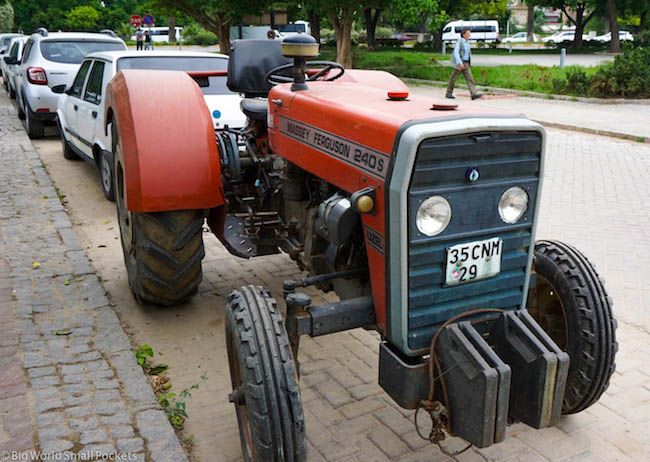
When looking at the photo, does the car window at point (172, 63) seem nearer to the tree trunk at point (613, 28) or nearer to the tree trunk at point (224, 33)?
the tree trunk at point (224, 33)

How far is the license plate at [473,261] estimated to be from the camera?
2.72 metres

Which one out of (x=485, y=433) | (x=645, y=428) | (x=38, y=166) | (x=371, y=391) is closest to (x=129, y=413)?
(x=371, y=391)

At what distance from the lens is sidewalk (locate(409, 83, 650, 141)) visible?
13000 millimetres

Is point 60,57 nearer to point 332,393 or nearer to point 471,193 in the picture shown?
point 332,393

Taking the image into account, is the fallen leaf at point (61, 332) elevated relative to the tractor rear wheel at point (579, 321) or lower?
lower

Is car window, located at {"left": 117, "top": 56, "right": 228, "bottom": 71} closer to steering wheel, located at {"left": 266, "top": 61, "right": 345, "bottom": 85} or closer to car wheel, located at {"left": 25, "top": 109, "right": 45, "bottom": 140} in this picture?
steering wheel, located at {"left": 266, "top": 61, "right": 345, "bottom": 85}

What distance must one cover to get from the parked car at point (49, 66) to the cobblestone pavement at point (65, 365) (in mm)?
5751

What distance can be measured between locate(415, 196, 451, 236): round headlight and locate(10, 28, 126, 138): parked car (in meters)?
10.6

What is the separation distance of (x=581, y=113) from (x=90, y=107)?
1161 centimetres

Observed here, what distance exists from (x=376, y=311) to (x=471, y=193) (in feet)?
2.24

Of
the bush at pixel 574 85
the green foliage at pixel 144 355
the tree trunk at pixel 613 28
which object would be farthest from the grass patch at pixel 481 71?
the green foliage at pixel 144 355

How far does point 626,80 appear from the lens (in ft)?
57.5

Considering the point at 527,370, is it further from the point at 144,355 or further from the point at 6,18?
the point at 6,18

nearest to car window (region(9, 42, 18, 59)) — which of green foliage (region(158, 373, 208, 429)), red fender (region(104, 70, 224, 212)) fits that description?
red fender (region(104, 70, 224, 212))
